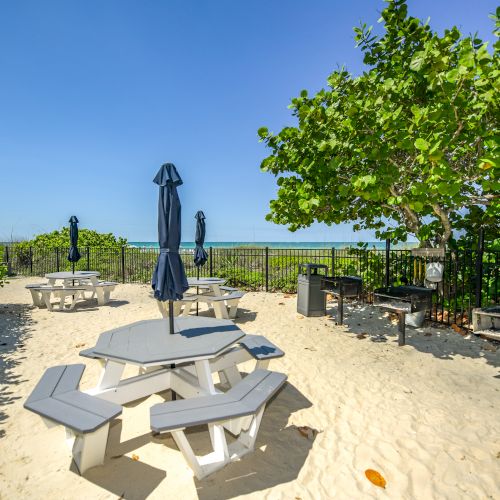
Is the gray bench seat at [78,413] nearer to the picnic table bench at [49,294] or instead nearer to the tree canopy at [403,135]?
the tree canopy at [403,135]

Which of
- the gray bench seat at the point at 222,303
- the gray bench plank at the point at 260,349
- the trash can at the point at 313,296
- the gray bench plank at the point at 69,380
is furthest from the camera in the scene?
the trash can at the point at 313,296

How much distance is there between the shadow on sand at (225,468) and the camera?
114 inches

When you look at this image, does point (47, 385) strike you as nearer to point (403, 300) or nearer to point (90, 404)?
point (90, 404)

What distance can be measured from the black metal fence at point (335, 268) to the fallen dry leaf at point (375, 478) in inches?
235

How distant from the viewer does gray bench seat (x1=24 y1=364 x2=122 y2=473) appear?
8.73 ft

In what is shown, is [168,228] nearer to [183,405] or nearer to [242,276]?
[183,405]

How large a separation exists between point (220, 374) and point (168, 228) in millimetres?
2434

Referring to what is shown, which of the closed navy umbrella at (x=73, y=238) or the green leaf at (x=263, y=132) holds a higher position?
the green leaf at (x=263, y=132)

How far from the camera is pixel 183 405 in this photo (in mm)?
2834

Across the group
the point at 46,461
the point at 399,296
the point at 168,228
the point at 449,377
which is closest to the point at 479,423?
the point at 449,377

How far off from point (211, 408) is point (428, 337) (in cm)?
621

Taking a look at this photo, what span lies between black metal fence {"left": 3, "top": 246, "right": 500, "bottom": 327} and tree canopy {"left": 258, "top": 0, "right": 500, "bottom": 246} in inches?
41.0

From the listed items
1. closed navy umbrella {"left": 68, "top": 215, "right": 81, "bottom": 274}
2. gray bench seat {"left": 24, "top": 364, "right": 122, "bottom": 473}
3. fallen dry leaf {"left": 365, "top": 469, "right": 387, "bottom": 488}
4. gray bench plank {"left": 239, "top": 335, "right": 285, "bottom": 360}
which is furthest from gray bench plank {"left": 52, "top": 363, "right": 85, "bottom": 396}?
closed navy umbrella {"left": 68, "top": 215, "right": 81, "bottom": 274}

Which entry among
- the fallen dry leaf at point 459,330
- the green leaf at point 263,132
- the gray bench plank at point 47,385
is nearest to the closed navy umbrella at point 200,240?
the green leaf at point 263,132
